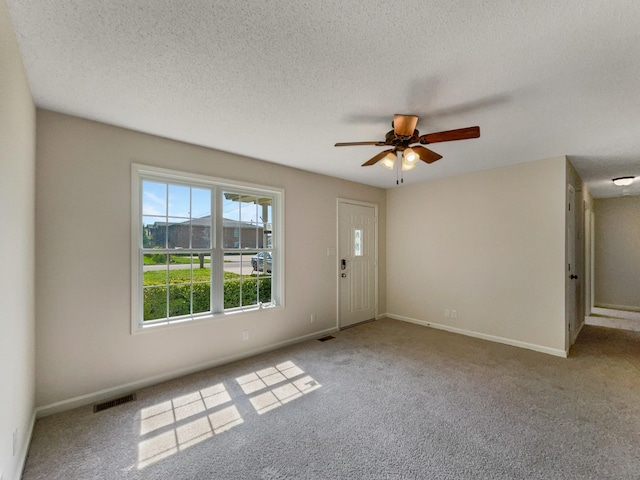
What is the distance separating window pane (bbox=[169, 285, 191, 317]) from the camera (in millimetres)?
3017

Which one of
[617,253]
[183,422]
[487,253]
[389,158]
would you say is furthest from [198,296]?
[617,253]

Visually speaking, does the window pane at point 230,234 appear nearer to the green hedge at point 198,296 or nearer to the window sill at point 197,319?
the green hedge at point 198,296

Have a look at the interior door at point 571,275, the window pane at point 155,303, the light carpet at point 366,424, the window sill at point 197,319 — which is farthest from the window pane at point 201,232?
the interior door at point 571,275

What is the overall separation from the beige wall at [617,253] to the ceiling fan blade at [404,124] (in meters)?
7.00

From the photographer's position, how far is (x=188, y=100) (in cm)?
217

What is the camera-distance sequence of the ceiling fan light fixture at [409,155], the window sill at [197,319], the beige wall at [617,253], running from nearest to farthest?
the ceiling fan light fixture at [409,155] < the window sill at [197,319] < the beige wall at [617,253]

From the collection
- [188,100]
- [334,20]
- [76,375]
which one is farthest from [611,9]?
[76,375]

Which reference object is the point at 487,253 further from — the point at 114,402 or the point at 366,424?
the point at 114,402

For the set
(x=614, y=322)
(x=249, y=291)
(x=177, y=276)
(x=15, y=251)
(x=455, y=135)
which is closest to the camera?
(x=15, y=251)

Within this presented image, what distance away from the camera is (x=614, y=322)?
5012 mm

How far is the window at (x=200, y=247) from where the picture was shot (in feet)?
9.37

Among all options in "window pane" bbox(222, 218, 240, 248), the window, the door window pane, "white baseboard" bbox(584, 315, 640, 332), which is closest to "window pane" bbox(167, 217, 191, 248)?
the window

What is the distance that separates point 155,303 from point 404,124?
2949 mm

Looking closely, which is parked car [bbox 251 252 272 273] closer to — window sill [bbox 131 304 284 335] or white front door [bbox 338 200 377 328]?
window sill [bbox 131 304 284 335]
